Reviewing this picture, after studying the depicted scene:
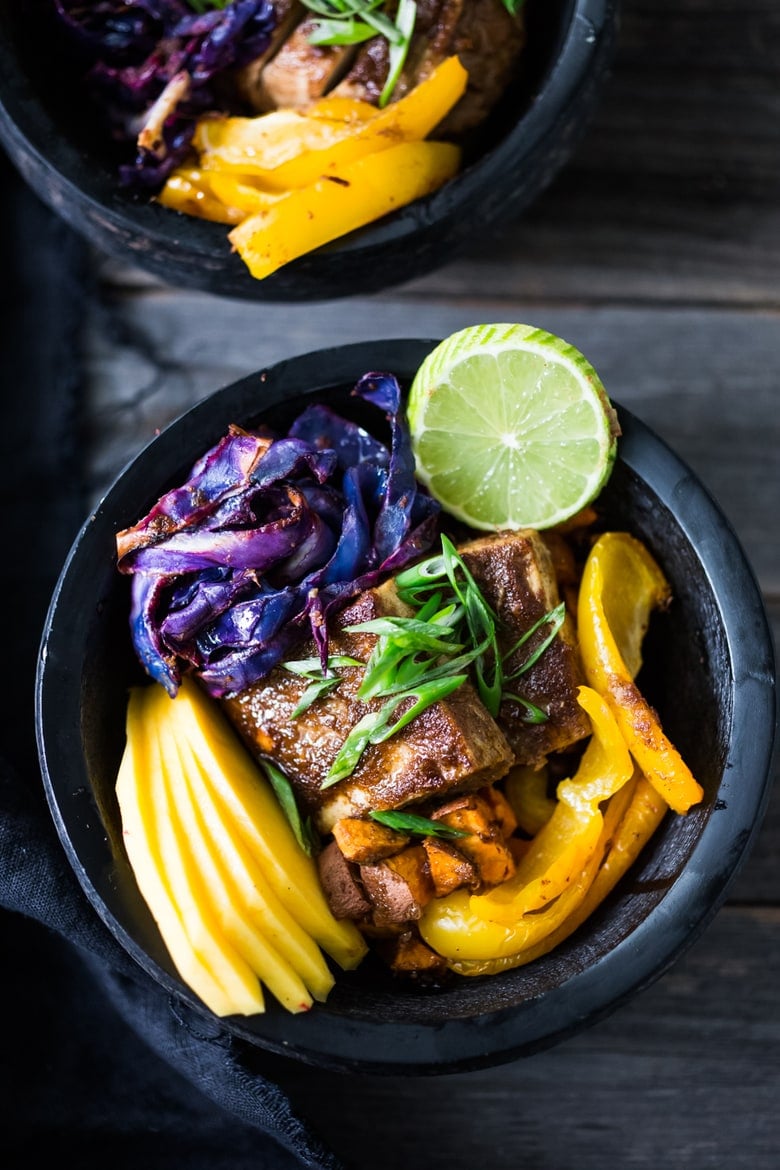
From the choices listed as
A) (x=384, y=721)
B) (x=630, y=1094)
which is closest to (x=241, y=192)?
(x=384, y=721)

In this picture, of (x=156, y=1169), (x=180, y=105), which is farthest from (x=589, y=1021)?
(x=180, y=105)

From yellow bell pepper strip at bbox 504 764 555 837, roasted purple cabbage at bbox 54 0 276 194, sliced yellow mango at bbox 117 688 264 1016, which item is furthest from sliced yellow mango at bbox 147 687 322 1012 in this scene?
roasted purple cabbage at bbox 54 0 276 194

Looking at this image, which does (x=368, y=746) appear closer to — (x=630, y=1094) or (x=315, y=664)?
(x=315, y=664)

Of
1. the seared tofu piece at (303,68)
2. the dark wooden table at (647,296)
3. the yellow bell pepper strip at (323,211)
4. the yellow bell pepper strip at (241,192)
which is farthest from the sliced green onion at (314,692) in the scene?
the seared tofu piece at (303,68)

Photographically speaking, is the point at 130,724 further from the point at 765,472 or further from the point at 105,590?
the point at 765,472

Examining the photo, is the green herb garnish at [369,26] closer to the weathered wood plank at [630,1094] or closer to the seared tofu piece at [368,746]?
the seared tofu piece at [368,746]

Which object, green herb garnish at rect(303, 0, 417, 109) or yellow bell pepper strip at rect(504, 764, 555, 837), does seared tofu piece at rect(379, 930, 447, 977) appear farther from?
green herb garnish at rect(303, 0, 417, 109)
